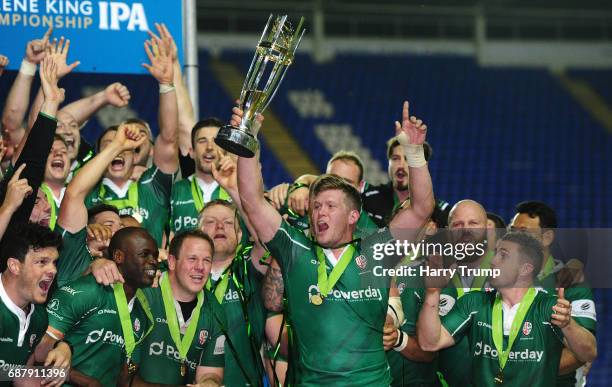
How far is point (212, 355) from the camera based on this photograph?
5.10 meters

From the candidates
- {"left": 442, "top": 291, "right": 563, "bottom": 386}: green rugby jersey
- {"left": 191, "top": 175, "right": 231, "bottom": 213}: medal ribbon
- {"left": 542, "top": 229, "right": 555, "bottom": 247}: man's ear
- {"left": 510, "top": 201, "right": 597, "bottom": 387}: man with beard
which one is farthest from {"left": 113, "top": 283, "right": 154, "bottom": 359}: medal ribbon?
{"left": 542, "top": 229, "right": 555, "bottom": 247}: man's ear

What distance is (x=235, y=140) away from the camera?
425cm

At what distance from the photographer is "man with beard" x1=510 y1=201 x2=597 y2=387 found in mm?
5453

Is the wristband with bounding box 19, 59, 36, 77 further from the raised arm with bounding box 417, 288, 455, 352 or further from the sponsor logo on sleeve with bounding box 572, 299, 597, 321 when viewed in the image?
Result: the sponsor logo on sleeve with bounding box 572, 299, 597, 321

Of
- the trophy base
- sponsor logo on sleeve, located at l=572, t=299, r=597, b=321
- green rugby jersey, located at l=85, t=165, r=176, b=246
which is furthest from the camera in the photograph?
green rugby jersey, located at l=85, t=165, r=176, b=246

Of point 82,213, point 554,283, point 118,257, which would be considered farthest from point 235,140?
point 554,283

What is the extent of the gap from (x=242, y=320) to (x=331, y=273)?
79cm

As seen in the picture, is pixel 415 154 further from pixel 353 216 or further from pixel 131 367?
pixel 131 367

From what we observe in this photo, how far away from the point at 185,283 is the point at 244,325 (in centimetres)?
53

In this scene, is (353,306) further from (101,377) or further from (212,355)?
(101,377)

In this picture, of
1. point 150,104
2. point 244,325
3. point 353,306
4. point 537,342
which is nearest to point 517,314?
point 537,342

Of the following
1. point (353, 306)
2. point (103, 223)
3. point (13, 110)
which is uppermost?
point (13, 110)

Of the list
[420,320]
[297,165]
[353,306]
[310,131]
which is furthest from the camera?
[310,131]

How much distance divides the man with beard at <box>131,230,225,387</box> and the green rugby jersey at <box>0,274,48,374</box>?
64 centimetres
